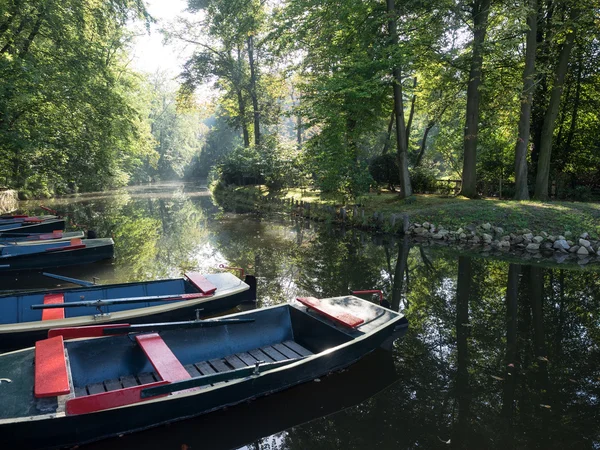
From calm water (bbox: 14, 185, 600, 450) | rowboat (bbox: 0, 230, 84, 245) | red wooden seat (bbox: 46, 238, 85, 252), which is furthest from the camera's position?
rowboat (bbox: 0, 230, 84, 245)

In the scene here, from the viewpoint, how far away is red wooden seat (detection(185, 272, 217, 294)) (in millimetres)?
7363

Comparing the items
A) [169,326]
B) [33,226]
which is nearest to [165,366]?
[169,326]

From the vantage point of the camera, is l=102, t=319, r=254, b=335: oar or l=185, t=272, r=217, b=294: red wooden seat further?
l=185, t=272, r=217, b=294: red wooden seat

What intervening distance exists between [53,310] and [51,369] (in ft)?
8.26

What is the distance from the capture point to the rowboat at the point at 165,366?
395 cm

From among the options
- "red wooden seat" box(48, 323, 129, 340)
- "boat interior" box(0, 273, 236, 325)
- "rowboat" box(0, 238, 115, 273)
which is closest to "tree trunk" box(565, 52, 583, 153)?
"boat interior" box(0, 273, 236, 325)

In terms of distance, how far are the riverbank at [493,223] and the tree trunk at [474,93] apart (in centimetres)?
125

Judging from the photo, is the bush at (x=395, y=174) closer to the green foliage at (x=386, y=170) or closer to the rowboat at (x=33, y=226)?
the green foliage at (x=386, y=170)

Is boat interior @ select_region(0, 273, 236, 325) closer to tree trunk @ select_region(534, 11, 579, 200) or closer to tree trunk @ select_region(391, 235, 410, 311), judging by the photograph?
tree trunk @ select_region(391, 235, 410, 311)

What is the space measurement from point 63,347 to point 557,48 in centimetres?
2334

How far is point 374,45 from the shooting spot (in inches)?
720

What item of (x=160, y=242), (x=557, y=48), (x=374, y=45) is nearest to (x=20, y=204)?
(x=160, y=242)

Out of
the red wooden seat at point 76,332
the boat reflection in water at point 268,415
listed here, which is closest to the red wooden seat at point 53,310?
the red wooden seat at point 76,332

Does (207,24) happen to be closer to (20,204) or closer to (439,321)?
(20,204)
